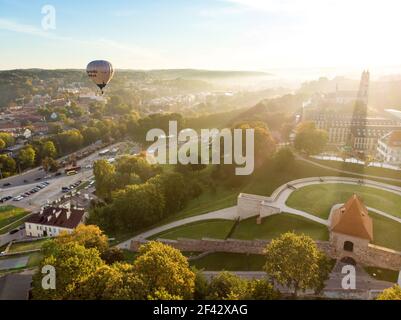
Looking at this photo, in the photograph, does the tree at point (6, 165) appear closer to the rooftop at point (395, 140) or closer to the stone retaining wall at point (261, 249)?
the stone retaining wall at point (261, 249)

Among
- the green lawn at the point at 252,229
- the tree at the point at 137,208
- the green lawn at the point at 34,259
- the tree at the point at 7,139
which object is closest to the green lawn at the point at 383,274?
the green lawn at the point at 252,229

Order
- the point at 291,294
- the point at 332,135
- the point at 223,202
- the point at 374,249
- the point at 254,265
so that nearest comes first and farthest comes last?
the point at 291,294
the point at 374,249
the point at 254,265
the point at 223,202
the point at 332,135

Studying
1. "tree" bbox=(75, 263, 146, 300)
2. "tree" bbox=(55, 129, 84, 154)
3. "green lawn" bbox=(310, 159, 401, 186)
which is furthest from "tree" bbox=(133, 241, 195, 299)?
"tree" bbox=(55, 129, 84, 154)

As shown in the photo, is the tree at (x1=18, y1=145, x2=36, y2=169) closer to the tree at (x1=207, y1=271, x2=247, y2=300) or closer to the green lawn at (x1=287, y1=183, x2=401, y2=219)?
the green lawn at (x1=287, y1=183, x2=401, y2=219)

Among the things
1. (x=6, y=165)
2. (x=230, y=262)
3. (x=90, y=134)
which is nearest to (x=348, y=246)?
(x=230, y=262)
